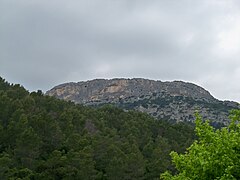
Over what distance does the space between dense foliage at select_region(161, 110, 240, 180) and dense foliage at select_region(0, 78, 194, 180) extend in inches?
989

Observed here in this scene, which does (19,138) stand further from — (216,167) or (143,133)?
(216,167)

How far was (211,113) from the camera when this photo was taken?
157 meters

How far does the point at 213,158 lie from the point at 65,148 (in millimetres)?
37641

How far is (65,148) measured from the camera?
159ft

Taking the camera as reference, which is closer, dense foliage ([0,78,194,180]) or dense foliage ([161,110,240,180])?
dense foliage ([161,110,240,180])

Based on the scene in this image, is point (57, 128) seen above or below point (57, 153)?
above

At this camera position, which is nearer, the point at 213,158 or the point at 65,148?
the point at 213,158

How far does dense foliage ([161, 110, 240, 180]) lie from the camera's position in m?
11.6

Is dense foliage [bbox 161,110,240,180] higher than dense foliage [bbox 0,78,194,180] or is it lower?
lower

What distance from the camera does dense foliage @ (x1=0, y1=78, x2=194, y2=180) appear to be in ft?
135

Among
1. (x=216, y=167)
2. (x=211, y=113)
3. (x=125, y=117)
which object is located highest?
(x=211, y=113)

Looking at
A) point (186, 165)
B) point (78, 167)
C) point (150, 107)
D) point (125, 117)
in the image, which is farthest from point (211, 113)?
point (186, 165)

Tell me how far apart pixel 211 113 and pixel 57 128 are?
114 meters

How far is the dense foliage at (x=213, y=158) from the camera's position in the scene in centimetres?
1162
